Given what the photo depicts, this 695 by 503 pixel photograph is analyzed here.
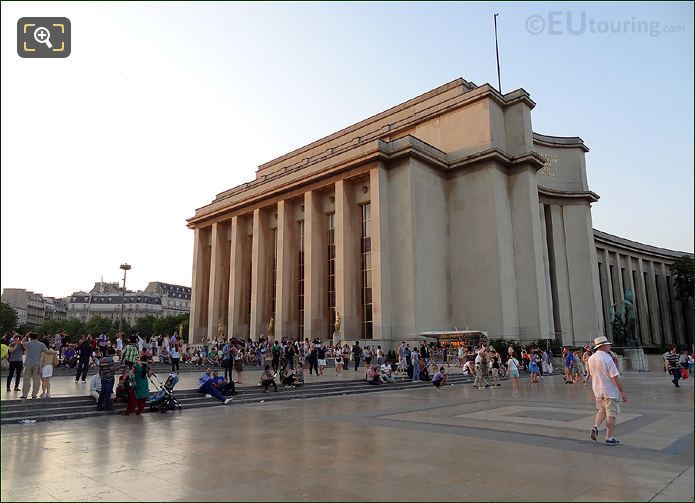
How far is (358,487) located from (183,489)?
192 cm

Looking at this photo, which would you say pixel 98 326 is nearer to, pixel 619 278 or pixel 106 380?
pixel 619 278

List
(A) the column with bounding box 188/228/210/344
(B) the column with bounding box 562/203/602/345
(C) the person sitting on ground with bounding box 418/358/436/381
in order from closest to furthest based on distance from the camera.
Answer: (C) the person sitting on ground with bounding box 418/358/436/381
(B) the column with bounding box 562/203/602/345
(A) the column with bounding box 188/228/210/344

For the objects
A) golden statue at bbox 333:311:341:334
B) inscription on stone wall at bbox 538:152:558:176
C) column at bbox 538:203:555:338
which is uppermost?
inscription on stone wall at bbox 538:152:558:176

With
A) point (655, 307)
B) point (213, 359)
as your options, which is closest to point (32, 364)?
point (213, 359)

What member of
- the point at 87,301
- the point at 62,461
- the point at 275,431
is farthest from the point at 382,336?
the point at 87,301

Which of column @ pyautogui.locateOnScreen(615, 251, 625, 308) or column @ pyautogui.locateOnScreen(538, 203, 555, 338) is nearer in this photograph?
column @ pyautogui.locateOnScreen(538, 203, 555, 338)

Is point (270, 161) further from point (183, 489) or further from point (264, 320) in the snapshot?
point (183, 489)

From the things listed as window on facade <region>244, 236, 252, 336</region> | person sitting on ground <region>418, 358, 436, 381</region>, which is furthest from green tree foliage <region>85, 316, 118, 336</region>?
person sitting on ground <region>418, 358, 436, 381</region>

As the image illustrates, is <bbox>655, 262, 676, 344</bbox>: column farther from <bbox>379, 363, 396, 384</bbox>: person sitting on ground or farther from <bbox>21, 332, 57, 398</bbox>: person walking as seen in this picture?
<bbox>21, 332, 57, 398</bbox>: person walking

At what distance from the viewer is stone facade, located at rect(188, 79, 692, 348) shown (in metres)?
39.2

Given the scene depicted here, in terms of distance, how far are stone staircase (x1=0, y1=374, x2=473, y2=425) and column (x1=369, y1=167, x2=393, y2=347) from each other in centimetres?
1450

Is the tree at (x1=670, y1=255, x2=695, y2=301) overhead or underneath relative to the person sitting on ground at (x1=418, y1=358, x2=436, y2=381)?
overhead

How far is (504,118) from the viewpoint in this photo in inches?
1784

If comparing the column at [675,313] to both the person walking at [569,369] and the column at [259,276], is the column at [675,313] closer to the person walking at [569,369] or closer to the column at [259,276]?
the column at [259,276]
